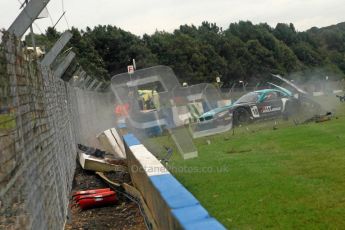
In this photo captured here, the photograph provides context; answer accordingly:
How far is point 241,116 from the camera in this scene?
18750mm

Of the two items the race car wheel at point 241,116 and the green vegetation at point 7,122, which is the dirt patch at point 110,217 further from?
the race car wheel at point 241,116

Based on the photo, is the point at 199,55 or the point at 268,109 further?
the point at 199,55

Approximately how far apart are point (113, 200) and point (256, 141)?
5999mm

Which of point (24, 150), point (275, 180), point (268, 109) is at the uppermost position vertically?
point (24, 150)

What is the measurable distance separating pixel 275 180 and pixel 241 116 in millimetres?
10669

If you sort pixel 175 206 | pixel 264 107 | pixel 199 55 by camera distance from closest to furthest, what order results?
1. pixel 175 206
2. pixel 264 107
3. pixel 199 55

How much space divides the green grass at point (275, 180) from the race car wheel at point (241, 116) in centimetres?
464

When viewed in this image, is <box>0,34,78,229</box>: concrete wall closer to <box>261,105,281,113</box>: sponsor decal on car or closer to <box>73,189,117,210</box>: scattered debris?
<box>73,189,117,210</box>: scattered debris

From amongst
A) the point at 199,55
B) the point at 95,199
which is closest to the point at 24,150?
the point at 95,199

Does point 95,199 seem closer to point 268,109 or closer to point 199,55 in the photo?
point 268,109

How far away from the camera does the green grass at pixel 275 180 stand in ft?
20.4

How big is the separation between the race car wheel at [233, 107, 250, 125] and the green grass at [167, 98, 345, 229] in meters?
4.64

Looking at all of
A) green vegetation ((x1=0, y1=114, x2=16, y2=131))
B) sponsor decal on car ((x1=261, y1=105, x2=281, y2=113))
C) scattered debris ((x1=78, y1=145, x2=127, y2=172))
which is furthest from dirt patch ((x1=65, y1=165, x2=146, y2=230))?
sponsor decal on car ((x1=261, y1=105, x2=281, y2=113))

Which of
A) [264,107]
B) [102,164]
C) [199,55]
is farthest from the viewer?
[199,55]
